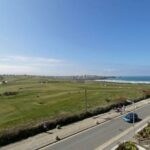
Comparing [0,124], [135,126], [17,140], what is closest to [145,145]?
[135,126]

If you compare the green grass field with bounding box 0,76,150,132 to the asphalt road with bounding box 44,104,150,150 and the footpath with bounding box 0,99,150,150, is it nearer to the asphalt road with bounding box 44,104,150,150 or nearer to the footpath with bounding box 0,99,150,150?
the footpath with bounding box 0,99,150,150

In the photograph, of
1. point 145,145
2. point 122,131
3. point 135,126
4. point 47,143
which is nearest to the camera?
point 145,145

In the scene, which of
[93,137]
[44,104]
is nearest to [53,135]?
[93,137]

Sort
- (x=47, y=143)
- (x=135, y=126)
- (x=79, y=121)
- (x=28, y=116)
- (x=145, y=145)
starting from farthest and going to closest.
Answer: (x=28, y=116) < (x=79, y=121) < (x=135, y=126) < (x=47, y=143) < (x=145, y=145)

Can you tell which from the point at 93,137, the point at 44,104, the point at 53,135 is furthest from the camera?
the point at 44,104

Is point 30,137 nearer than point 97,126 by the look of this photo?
Yes

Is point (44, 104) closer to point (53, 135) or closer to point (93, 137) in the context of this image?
point (53, 135)

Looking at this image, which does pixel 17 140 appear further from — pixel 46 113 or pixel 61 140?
pixel 46 113

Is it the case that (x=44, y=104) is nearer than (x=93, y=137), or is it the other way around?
(x=93, y=137)
